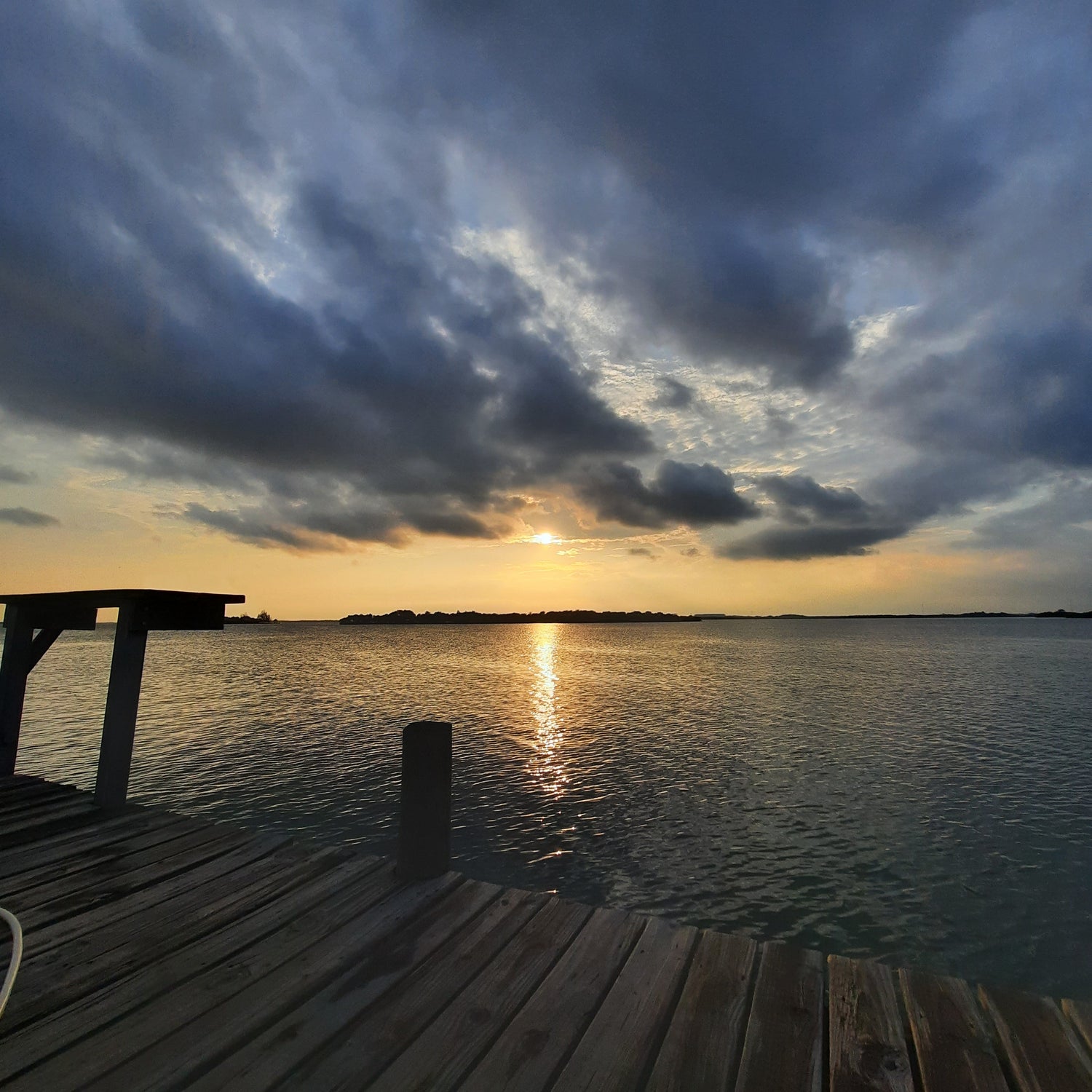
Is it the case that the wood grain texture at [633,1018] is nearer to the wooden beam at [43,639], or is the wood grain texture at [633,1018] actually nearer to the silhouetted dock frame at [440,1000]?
the silhouetted dock frame at [440,1000]

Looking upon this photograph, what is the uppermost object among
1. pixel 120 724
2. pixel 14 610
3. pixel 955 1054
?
pixel 14 610

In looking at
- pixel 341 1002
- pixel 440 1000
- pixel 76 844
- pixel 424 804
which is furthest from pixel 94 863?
pixel 440 1000

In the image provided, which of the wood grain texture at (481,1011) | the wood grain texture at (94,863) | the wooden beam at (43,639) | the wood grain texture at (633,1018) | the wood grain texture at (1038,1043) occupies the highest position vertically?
the wooden beam at (43,639)

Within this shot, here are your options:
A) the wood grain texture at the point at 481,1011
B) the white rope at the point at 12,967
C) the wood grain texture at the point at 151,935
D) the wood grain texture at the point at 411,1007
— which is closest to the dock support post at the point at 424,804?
the wood grain texture at the point at 411,1007

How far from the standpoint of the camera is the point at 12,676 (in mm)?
8594

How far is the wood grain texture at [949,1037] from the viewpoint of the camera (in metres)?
3.02

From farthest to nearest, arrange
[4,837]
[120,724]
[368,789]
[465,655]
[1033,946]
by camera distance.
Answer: [465,655] < [368,789] < [1033,946] < [120,724] < [4,837]

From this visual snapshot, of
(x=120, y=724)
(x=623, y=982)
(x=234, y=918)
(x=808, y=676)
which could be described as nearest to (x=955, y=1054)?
(x=623, y=982)

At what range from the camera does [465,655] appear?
76000mm

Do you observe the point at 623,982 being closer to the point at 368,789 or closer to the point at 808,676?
the point at 368,789

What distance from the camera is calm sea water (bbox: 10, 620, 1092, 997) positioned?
8961 millimetres

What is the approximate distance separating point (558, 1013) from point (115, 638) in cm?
617

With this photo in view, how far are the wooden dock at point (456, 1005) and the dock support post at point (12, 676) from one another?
473 cm

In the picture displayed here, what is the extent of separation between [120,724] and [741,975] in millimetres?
7225
